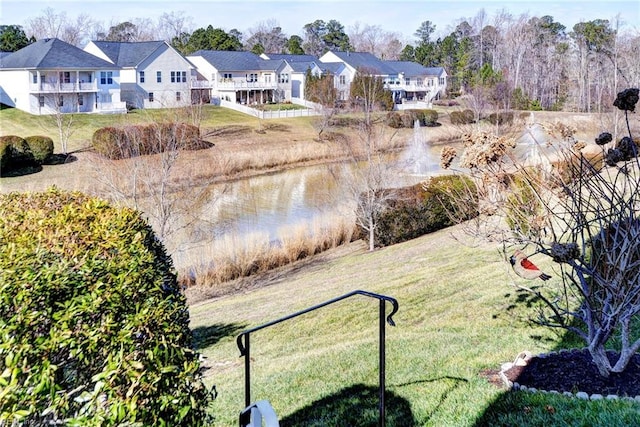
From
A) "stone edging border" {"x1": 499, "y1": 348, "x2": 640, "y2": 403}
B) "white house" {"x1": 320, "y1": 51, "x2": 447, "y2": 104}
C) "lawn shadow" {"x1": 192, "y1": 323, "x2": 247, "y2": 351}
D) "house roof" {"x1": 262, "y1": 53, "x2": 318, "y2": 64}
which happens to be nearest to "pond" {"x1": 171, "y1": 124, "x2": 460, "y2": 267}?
"lawn shadow" {"x1": 192, "y1": 323, "x2": 247, "y2": 351}

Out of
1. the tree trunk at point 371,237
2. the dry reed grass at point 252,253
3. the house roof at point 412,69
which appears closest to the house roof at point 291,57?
the house roof at point 412,69

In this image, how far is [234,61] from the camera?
5072 centimetres

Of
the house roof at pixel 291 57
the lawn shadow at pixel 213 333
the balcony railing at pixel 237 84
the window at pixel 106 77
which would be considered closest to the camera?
the lawn shadow at pixel 213 333

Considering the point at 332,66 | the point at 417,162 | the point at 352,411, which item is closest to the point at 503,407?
the point at 352,411

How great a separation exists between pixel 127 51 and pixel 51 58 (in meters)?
7.83

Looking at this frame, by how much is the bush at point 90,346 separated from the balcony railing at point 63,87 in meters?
36.9

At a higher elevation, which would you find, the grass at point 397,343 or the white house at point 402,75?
the white house at point 402,75

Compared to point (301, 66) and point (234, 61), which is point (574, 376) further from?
point (301, 66)

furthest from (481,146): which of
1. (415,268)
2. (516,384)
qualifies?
(415,268)

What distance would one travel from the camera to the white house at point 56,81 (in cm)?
3681

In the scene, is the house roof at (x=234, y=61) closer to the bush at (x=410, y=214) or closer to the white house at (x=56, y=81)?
the white house at (x=56, y=81)

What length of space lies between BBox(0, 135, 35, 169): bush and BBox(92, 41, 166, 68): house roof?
1826 centimetres

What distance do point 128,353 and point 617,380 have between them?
368 centimetres

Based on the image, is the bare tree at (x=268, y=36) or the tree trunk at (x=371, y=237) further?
the bare tree at (x=268, y=36)
